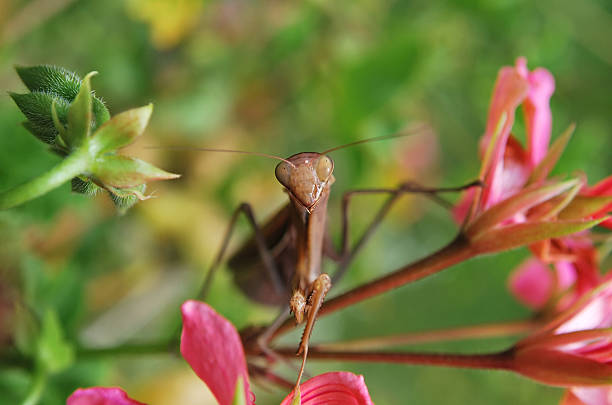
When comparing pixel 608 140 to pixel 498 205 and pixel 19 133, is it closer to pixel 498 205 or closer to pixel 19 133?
pixel 498 205

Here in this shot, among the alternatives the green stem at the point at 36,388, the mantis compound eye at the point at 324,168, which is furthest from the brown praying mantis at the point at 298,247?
the green stem at the point at 36,388

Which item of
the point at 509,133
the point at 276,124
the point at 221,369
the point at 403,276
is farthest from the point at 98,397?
the point at 276,124

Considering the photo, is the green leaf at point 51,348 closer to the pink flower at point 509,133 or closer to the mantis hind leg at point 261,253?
the mantis hind leg at point 261,253

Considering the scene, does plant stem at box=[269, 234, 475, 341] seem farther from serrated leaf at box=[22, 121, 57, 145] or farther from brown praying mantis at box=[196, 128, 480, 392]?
serrated leaf at box=[22, 121, 57, 145]

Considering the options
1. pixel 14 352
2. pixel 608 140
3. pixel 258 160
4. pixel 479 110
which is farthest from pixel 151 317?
pixel 608 140

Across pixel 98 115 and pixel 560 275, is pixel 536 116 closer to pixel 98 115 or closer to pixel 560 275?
pixel 560 275
